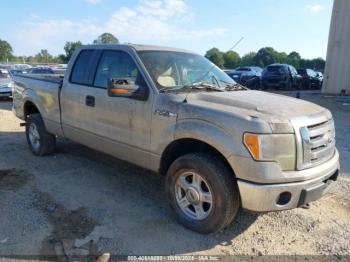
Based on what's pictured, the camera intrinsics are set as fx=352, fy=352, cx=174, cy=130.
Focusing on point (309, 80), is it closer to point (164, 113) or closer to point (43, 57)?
point (164, 113)

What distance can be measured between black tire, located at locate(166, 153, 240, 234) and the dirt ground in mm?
148

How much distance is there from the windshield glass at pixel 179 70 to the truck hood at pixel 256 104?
41 centimetres

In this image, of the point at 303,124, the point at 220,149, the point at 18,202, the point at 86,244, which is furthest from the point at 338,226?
the point at 18,202

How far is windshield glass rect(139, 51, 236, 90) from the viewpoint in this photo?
4137 mm

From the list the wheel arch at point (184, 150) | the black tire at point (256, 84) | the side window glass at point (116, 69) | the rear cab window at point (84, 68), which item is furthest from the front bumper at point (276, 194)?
the black tire at point (256, 84)

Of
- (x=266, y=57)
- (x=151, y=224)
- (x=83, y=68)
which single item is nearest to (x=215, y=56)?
(x=83, y=68)

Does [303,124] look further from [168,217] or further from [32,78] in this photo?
[32,78]

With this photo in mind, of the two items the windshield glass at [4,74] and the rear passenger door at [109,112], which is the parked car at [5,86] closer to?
the windshield glass at [4,74]

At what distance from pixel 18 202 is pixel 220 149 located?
8.73ft

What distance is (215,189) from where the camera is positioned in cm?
335

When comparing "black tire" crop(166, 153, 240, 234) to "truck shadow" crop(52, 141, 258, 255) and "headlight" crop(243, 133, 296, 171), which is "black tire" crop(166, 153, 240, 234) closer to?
"truck shadow" crop(52, 141, 258, 255)

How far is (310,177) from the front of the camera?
3.26m

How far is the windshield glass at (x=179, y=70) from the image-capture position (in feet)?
13.6

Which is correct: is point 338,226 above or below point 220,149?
below
